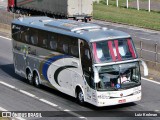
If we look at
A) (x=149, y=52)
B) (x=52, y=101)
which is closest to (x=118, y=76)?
(x=52, y=101)

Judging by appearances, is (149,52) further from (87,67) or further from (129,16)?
(129,16)

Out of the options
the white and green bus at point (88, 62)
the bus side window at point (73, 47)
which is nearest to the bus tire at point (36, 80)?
the white and green bus at point (88, 62)

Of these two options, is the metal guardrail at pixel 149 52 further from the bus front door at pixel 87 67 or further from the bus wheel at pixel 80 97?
the bus front door at pixel 87 67

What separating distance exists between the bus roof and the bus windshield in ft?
0.65

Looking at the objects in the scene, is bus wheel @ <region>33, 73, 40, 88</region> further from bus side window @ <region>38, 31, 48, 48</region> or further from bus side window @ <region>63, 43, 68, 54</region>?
bus side window @ <region>63, 43, 68, 54</region>

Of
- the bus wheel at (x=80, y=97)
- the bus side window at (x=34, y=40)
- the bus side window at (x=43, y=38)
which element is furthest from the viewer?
the bus side window at (x=34, y=40)

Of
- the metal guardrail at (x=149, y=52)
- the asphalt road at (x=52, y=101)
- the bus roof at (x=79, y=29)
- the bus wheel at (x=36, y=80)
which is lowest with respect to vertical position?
the asphalt road at (x=52, y=101)

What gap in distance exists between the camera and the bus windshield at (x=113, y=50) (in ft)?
70.3

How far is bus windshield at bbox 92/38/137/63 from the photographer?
21438 millimetres

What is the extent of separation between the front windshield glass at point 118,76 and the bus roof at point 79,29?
122 centimetres

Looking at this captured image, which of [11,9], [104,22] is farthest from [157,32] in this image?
[11,9]

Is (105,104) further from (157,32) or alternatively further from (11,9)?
(11,9)

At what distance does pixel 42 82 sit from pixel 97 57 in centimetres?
525

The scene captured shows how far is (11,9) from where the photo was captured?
67.1 m
